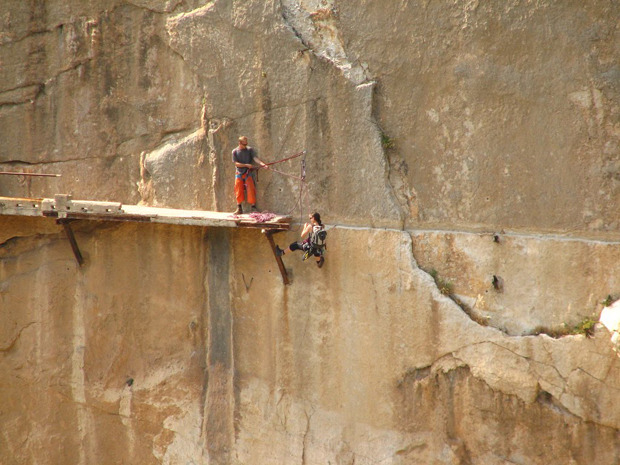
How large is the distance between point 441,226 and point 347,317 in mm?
1334

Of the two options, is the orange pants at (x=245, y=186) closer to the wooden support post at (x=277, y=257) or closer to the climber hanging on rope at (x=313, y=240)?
the wooden support post at (x=277, y=257)

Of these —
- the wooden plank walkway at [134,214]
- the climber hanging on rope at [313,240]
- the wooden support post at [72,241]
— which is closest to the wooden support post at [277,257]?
the wooden plank walkway at [134,214]

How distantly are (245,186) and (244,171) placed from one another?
17 centimetres

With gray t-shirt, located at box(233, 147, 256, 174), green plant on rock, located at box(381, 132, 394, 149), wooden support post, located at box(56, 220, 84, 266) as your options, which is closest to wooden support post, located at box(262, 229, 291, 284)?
gray t-shirt, located at box(233, 147, 256, 174)

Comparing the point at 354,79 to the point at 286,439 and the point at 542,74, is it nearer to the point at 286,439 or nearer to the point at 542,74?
the point at 542,74

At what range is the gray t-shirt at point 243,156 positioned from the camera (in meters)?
7.15

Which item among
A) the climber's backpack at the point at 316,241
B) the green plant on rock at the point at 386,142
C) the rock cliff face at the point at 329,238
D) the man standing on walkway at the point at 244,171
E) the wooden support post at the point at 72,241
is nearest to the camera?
the rock cliff face at the point at 329,238

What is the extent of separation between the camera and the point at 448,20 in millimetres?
6297

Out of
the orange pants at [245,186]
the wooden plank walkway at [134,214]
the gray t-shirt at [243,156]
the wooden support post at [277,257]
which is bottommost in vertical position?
the wooden support post at [277,257]

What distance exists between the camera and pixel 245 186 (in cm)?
727

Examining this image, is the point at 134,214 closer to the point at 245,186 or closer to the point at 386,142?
the point at 245,186

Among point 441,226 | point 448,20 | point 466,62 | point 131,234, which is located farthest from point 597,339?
point 131,234

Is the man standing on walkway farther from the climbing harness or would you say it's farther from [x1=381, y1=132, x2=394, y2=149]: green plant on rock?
[x1=381, y1=132, x2=394, y2=149]: green plant on rock

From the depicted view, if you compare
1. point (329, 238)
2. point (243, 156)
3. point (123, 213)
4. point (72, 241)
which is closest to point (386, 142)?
point (329, 238)
